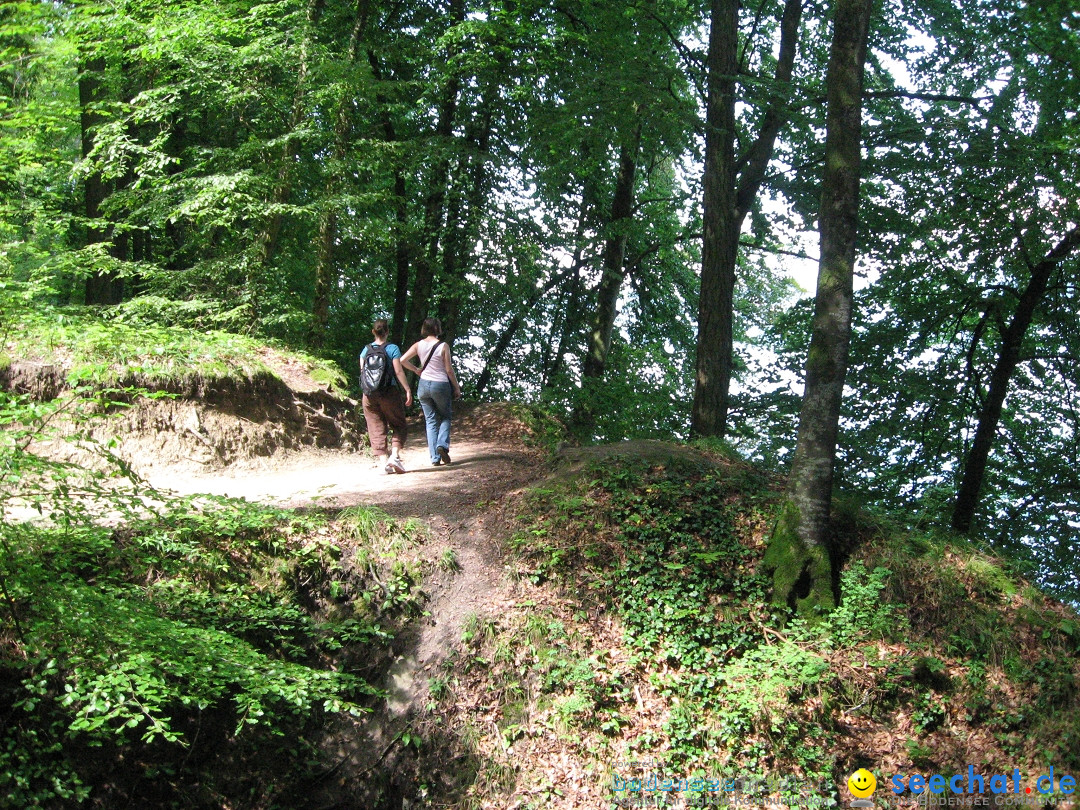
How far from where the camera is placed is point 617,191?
15570 millimetres

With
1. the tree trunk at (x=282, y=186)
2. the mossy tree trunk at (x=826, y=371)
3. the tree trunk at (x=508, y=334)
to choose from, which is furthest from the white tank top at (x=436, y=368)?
the tree trunk at (x=508, y=334)

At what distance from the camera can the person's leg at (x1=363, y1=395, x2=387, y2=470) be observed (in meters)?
9.68

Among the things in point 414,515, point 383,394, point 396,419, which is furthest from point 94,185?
point 414,515

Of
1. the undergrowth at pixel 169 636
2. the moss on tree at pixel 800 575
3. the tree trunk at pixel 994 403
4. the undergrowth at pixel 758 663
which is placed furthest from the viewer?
the tree trunk at pixel 994 403

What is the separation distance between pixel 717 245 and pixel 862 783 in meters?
7.24

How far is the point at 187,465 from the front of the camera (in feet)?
29.7

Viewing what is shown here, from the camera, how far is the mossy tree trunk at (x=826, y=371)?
21.7ft

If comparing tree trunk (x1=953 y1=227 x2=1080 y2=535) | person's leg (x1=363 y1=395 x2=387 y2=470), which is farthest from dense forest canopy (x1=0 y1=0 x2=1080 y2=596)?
person's leg (x1=363 y1=395 x2=387 y2=470)

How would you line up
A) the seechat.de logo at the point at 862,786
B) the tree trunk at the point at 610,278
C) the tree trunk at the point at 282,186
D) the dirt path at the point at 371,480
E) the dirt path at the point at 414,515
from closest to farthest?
1. the seechat.de logo at the point at 862,786
2. the dirt path at the point at 414,515
3. the dirt path at the point at 371,480
4. the tree trunk at the point at 282,186
5. the tree trunk at the point at 610,278

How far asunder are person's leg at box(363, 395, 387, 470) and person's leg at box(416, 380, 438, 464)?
1.93 feet

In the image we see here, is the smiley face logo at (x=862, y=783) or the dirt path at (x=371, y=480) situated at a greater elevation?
the dirt path at (x=371, y=480)

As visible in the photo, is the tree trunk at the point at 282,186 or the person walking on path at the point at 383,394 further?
the tree trunk at the point at 282,186

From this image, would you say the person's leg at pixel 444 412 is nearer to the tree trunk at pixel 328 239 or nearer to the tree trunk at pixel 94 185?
the tree trunk at pixel 328 239

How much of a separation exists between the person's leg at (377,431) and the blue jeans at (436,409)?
1.94 ft
